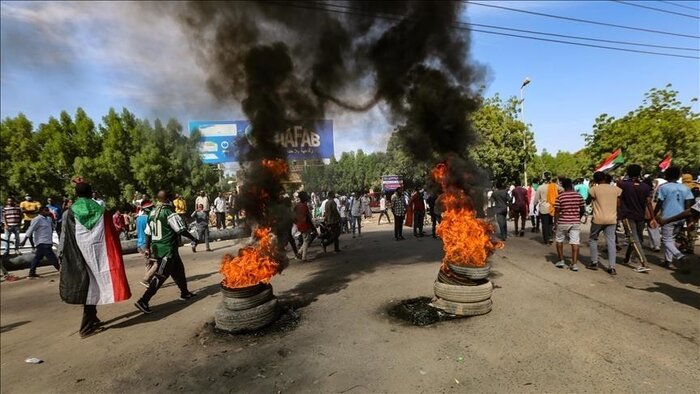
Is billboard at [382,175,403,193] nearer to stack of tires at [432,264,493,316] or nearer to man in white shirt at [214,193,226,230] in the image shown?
man in white shirt at [214,193,226,230]

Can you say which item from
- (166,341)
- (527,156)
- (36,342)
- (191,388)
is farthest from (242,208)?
(527,156)

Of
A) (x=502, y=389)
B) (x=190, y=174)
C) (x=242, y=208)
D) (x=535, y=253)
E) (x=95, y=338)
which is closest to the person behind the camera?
(x=502, y=389)

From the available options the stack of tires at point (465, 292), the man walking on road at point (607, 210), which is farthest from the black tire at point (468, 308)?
the man walking on road at point (607, 210)

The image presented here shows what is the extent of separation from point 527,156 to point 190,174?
2332cm

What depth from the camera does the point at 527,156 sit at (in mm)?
27297

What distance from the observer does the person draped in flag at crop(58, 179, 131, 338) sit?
5.15 metres

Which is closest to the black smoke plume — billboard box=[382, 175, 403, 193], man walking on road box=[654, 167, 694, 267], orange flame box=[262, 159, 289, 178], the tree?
orange flame box=[262, 159, 289, 178]

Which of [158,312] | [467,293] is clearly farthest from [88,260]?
[467,293]

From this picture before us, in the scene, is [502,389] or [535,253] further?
[535,253]

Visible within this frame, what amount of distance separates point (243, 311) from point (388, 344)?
1.87 meters

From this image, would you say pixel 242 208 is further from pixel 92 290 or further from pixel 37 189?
pixel 37 189

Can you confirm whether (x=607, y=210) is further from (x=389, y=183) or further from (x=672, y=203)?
(x=389, y=183)

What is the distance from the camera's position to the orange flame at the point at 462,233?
204 inches

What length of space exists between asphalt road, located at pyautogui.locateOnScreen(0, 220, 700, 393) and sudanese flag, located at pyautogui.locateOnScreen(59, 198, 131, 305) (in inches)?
22.9
